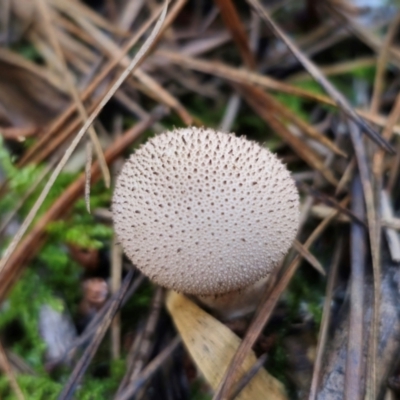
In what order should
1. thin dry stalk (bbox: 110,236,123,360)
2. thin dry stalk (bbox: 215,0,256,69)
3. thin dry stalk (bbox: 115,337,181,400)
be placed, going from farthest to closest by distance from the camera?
thin dry stalk (bbox: 215,0,256,69) → thin dry stalk (bbox: 110,236,123,360) → thin dry stalk (bbox: 115,337,181,400)

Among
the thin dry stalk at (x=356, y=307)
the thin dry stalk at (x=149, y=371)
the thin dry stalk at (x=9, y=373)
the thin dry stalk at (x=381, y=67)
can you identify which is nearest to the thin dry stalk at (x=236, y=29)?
the thin dry stalk at (x=381, y=67)

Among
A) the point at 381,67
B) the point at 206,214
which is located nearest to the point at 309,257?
the point at 206,214

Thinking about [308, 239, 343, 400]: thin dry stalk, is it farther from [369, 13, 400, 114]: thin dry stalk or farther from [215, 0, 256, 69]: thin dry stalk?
[215, 0, 256, 69]: thin dry stalk

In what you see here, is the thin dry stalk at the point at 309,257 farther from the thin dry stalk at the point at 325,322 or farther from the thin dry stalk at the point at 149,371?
the thin dry stalk at the point at 149,371

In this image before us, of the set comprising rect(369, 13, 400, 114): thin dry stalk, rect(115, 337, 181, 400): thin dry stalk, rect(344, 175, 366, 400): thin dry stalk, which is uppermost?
rect(369, 13, 400, 114): thin dry stalk

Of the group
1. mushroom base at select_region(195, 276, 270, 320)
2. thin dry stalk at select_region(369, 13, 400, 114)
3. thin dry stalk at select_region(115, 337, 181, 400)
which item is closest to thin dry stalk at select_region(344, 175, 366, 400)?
mushroom base at select_region(195, 276, 270, 320)

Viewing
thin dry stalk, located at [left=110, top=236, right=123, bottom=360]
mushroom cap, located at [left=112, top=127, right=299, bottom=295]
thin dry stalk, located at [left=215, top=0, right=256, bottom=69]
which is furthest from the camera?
thin dry stalk, located at [left=215, top=0, right=256, bottom=69]

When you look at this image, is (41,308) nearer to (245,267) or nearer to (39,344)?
(39,344)
